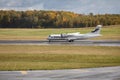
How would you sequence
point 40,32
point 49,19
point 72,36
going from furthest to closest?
point 72,36
point 40,32
point 49,19

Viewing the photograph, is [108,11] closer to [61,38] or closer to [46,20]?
[46,20]

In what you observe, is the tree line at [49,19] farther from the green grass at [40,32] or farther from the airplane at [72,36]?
the airplane at [72,36]

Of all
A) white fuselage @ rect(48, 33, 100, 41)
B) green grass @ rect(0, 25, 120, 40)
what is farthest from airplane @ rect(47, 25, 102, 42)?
green grass @ rect(0, 25, 120, 40)

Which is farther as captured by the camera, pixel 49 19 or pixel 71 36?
pixel 71 36

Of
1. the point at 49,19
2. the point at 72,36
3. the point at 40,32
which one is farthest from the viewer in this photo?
the point at 72,36

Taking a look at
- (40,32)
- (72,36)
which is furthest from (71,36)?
(40,32)

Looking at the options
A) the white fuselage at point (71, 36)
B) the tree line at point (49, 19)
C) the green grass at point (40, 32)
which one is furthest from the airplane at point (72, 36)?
the tree line at point (49, 19)

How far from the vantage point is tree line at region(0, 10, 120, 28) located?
134 ft

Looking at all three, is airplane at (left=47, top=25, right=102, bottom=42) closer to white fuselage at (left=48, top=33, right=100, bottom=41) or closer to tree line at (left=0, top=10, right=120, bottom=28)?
white fuselage at (left=48, top=33, right=100, bottom=41)

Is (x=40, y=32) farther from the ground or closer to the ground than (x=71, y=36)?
farther from the ground

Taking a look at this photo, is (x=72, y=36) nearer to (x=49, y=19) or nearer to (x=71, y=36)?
(x=71, y=36)

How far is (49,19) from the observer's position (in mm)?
42438

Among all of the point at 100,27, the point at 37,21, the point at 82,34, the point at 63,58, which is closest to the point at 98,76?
the point at 63,58

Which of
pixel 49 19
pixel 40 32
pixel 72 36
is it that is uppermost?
pixel 49 19
